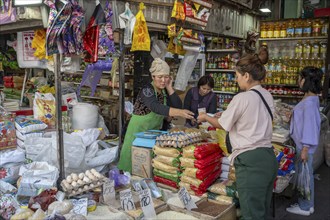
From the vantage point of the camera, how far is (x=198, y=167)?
250 centimetres

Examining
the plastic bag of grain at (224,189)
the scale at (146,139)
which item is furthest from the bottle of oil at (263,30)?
the plastic bag of grain at (224,189)

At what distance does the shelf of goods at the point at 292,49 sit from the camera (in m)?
6.84

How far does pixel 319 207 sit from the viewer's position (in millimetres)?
4305

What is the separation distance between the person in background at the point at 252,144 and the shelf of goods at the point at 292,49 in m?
4.93

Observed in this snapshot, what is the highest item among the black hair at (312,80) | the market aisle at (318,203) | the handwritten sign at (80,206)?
the black hair at (312,80)

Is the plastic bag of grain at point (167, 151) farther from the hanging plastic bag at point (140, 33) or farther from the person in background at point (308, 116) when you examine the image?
the person in background at point (308, 116)

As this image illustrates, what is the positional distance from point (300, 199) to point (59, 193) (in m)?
3.15

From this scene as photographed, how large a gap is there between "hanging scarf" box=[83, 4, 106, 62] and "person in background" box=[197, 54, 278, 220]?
1.23 metres

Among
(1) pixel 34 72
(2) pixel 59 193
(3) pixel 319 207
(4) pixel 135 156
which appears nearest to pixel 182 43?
(4) pixel 135 156

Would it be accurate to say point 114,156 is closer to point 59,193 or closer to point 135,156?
point 135,156

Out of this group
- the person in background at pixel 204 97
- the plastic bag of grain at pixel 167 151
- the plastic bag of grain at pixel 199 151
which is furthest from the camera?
the person in background at pixel 204 97

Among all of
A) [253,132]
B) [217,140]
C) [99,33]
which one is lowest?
[217,140]

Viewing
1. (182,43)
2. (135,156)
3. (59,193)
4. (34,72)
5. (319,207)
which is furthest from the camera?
(34,72)

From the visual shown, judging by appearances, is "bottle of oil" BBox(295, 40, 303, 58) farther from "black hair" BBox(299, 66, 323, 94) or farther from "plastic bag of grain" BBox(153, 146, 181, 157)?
"plastic bag of grain" BBox(153, 146, 181, 157)
